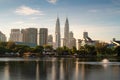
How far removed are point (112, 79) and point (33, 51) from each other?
16372 centimetres

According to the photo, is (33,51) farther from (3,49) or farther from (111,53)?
(111,53)

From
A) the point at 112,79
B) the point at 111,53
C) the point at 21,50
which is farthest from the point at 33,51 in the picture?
the point at 112,79

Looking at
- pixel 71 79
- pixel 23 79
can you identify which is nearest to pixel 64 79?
pixel 71 79

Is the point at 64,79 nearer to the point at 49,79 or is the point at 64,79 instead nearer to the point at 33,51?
the point at 49,79

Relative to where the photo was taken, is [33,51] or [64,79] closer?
[64,79]

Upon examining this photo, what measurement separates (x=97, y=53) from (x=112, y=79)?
165701mm

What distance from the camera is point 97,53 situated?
654 ft

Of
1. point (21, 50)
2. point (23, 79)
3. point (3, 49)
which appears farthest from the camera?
point (21, 50)

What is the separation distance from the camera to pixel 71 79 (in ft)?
110

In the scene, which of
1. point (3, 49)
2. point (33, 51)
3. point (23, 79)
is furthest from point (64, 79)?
point (33, 51)

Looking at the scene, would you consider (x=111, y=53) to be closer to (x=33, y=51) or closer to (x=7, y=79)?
(x=33, y=51)

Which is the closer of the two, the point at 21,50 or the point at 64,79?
the point at 64,79

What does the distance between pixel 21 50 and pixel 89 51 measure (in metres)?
42.5

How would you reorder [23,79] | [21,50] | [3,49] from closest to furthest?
[23,79]
[3,49]
[21,50]
